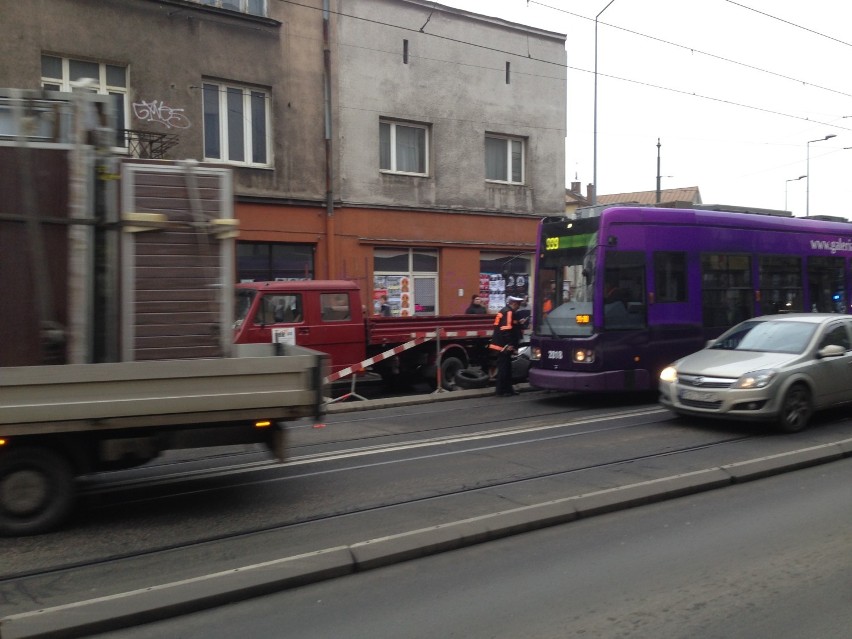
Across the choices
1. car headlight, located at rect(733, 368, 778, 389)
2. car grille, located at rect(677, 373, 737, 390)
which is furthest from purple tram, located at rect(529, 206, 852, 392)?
car headlight, located at rect(733, 368, 778, 389)

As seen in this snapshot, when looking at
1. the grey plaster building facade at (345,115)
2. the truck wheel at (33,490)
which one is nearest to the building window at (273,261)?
Result: the grey plaster building facade at (345,115)

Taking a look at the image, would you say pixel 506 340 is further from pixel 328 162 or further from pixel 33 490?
pixel 33 490

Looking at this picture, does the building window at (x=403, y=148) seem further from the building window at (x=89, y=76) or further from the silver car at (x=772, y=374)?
the silver car at (x=772, y=374)

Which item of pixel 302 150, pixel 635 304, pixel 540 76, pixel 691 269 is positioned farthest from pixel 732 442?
pixel 540 76

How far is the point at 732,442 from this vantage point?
9.43 metres

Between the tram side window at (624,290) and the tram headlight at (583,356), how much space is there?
1.60ft

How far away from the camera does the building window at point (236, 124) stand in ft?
60.8

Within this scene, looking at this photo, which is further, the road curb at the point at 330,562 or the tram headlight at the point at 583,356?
the tram headlight at the point at 583,356

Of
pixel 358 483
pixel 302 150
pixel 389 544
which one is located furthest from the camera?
pixel 302 150

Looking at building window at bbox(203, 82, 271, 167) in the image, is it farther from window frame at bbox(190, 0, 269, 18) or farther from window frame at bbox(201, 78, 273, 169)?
window frame at bbox(190, 0, 269, 18)

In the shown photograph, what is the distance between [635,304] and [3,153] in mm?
9226

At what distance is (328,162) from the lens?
19984 mm

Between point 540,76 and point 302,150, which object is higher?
point 540,76

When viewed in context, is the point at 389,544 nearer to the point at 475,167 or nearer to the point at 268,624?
the point at 268,624
